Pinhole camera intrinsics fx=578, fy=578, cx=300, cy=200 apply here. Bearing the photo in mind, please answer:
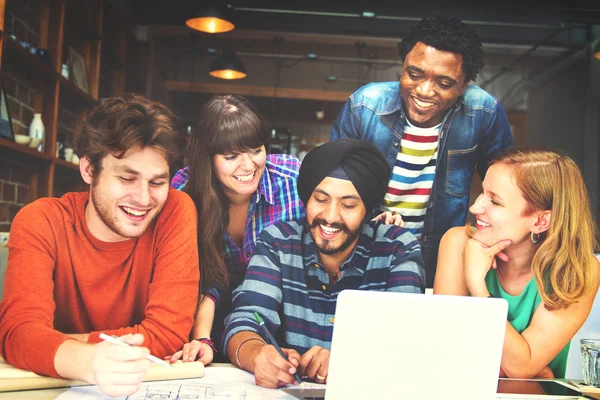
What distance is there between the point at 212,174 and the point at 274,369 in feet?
3.33

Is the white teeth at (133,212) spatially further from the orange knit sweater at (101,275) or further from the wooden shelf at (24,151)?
the wooden shelf at (24,151)

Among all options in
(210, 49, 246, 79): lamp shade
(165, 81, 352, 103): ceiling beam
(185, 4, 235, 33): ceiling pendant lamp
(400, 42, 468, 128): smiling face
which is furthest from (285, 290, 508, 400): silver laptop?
(185, 4, 235, 33): ceiling pendant lamp

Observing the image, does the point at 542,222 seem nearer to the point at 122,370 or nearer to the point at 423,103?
the point at 423,103

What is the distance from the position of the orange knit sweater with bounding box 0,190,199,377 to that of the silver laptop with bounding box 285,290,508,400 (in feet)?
2.75

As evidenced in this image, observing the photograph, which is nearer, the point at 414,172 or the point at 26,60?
the point at 414,172

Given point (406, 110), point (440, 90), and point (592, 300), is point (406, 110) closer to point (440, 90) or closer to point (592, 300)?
point (440, 90)

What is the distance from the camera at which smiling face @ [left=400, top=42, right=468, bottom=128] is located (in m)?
2.61

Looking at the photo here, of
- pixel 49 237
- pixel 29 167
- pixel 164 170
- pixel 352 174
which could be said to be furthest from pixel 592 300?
pixel 29 167

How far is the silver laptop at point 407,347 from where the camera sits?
1290 millimetres

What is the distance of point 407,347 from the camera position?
1.29m

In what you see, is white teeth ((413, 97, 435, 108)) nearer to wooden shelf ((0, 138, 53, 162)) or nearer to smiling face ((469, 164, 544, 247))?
smiling face ((469, 164, 544, 247))

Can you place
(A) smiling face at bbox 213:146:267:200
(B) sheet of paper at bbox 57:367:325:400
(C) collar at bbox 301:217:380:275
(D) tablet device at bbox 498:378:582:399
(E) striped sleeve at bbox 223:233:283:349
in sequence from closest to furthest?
(B) sheet of paper at bbox 57:367:325:400
(D) tablet device at bbox 498:378:582:399
(E) striped sleeve at bbox 223:233:283:349
(C) collar at bbox 301:217:380:275
(A) smiling face at bbox 213:146:267:200

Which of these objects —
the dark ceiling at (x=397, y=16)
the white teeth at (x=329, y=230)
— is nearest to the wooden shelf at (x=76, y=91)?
the dark ceiling at (x=397, y=16)

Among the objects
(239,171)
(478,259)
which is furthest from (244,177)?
(478,259)
